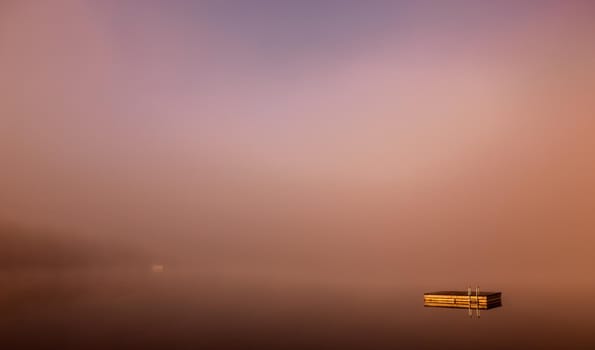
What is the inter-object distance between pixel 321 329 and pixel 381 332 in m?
5.58

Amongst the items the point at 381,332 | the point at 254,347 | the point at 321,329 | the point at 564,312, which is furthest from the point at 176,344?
the point at 564,312

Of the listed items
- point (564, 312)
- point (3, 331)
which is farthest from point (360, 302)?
point (3, 331)

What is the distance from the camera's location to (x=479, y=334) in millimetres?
42094

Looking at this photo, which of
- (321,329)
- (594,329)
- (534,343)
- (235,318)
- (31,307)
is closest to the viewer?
(534,343)

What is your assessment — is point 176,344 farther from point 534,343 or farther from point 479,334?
point 534,343

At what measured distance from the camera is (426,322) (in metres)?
51.3

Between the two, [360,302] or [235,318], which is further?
[360,302]

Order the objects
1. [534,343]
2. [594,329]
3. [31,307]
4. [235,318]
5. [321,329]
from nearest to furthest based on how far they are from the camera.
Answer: [534,343] < [594,329] < [321,329] < [235,318] < [31,307]

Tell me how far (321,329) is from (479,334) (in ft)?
46.2

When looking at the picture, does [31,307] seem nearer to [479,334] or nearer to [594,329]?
[479,334]

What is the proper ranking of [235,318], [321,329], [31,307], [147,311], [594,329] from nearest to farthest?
[594,329] < [321,329] < [235,318] < [147,311] < [31,307]

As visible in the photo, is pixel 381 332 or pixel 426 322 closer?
pixel 381 332

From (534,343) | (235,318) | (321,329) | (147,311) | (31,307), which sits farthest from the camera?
(31,307)

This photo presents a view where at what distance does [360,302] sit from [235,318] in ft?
83.8
